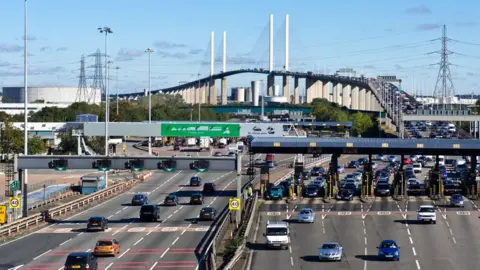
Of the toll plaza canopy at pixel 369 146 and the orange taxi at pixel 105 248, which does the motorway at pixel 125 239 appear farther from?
the toll plaza canopy at pixel 369 146

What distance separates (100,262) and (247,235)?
882cm

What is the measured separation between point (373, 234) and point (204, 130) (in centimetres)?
4684

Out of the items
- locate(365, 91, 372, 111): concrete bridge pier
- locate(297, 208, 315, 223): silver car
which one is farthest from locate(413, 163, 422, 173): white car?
locate(365, 91, 372, 111): concrete bridge pier

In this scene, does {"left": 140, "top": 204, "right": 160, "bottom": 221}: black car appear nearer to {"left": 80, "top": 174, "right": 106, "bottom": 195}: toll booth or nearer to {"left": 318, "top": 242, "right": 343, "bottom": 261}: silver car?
{"left": 318, "top": 242, "right": 343, "bottom": 261}: silver car

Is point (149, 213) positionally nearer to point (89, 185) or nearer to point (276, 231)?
point (276, 231)

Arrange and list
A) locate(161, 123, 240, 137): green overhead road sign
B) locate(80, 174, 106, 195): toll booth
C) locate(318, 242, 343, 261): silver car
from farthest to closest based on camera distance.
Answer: locate(161, 123, 240, 137): green overhead road sign < locate(80, 174, 106, 195): toll booth < locate(318, 242, 343, 261): silver car

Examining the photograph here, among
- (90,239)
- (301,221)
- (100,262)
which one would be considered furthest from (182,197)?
(100,262)

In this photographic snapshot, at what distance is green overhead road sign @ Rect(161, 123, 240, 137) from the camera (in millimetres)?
89000

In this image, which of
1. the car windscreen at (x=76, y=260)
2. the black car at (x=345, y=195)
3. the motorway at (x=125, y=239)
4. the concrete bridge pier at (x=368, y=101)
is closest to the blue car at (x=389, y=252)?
the motorway at (x=125, y=239)

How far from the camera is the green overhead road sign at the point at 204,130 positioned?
89.0 m

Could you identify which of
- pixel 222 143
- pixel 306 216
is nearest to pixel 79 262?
pixel 306 216

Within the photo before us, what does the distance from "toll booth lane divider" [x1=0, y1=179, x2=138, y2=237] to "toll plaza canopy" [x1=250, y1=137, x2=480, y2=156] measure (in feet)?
38.0

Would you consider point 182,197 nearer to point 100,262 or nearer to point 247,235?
point 247,235

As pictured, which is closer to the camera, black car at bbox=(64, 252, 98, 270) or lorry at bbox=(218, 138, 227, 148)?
black car at bbox=(64, 252, 98, 270)
